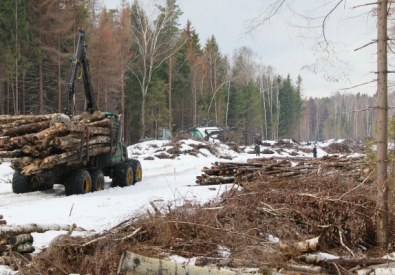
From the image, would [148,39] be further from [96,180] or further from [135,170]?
[96,180]

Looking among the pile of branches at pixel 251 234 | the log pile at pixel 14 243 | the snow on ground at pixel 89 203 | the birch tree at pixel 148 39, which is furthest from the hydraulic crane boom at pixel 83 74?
the birch tree at pixel 148 39

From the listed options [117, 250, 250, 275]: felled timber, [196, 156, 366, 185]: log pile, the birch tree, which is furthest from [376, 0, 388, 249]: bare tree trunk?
the birch tree

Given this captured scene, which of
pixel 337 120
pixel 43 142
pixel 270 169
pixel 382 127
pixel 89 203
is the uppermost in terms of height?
pixel 337 120

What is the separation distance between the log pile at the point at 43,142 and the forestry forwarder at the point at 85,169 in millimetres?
163

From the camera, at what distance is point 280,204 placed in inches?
318

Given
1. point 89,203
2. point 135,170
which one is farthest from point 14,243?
point 135,170

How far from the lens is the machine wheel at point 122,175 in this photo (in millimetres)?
15984

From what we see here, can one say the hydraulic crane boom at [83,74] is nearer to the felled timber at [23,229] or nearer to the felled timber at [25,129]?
the felled timber at [25,129]

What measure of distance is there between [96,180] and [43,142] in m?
2.77

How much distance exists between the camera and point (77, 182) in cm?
1309

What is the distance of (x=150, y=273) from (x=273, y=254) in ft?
5.40

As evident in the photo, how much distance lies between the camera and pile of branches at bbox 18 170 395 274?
5.88m

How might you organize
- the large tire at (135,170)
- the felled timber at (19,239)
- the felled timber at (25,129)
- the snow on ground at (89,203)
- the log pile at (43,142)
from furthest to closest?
1. the large tire at (135,170)
2. the felled timber at (25,129)
3. the log pile at (43,142)
4. the snow on ground at (89,203)
5. the felled timber at (19,239)

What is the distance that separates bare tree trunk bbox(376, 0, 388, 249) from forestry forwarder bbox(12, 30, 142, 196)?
336 inches
